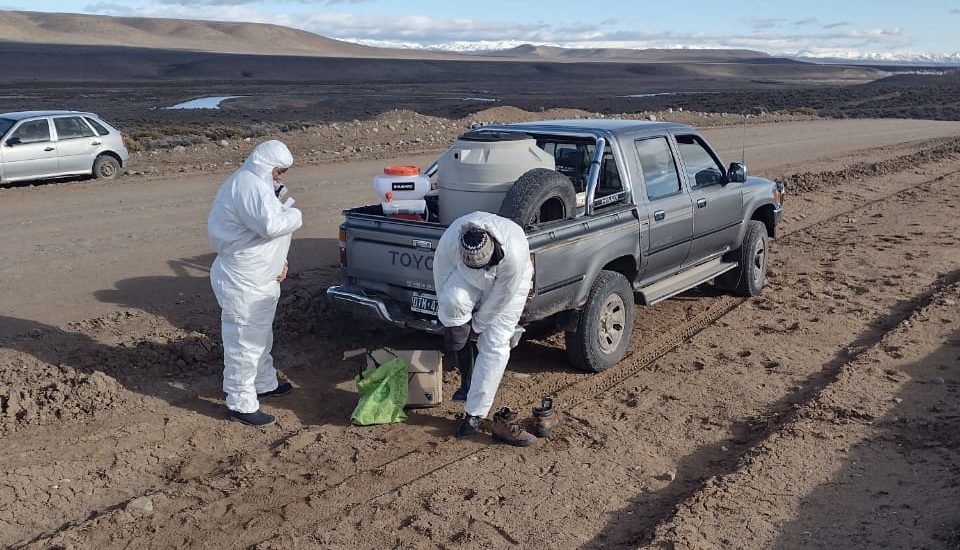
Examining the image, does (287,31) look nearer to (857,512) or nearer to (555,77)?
(555,77)

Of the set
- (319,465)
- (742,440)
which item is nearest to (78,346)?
(319,465)

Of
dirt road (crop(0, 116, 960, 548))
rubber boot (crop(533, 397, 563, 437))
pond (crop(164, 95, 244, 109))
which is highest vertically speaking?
rubber boot (crop(533, 397, 563, 437))

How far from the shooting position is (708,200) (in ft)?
29.1

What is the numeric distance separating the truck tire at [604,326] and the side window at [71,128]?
44.1 ft

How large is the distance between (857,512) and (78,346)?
6.02 m

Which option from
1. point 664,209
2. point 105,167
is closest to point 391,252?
point 664,209

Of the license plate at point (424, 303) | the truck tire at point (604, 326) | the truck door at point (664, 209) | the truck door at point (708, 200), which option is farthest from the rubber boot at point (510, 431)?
the truck door at point (708, 200)

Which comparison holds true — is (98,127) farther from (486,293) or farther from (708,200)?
(486,293)

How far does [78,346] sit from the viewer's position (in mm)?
7645

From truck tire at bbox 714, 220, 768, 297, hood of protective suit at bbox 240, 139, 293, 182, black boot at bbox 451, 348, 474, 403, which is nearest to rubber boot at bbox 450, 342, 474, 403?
Answer: black boot at bbox 451, 348, 474, 403

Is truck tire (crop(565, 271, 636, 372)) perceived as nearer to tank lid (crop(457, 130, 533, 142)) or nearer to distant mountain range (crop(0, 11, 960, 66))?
tank lid (crop(457, 130, 533, 142))

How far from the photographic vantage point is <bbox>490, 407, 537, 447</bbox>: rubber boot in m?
6.14

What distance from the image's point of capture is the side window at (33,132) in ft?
54.7

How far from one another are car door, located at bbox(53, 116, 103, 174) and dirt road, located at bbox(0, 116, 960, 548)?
260 inches
